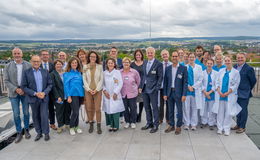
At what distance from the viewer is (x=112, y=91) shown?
4.21 m

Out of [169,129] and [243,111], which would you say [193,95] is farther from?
[243,111]

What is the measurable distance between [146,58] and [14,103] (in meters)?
2.69

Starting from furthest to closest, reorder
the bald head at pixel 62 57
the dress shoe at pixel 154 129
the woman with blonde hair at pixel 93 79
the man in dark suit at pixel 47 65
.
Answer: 1. the bald head at pixel 62 57
2. the man in dark suit at pixel 47 65
3. the dress shoe at pixel 154 129
4. the woman with blonde hair at pixel 93 79

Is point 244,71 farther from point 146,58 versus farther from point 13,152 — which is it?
point 13,152

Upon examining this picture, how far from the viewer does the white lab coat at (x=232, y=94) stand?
3893 mm

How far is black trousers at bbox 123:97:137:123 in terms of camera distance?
4381 millimetres

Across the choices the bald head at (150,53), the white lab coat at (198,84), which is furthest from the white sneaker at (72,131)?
the white lab coat at (198,84)

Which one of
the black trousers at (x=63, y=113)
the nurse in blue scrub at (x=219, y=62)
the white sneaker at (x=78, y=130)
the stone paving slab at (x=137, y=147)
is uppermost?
the nurse in blue scrub at (x=219, y=62)

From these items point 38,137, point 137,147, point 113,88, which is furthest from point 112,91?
point 38,137

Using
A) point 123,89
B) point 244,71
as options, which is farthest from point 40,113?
point 244,71

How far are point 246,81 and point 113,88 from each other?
256 centimetres

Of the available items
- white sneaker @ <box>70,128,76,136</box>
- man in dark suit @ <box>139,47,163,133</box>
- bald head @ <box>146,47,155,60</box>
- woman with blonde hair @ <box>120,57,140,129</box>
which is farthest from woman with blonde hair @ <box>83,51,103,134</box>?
bald head @ <box>146,47,155,60</box>

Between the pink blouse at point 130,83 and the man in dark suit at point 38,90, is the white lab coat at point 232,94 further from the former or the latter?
the man in dark suit at point 38,90

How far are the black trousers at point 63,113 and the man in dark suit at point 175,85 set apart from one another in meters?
A: 2.04
